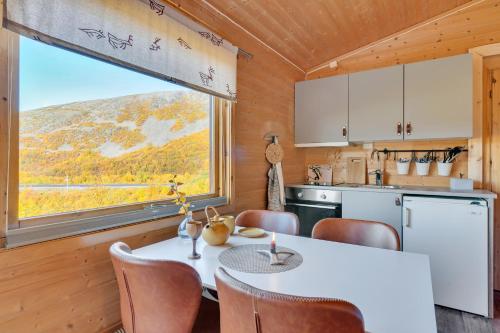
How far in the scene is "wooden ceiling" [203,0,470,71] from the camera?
223 centimetres

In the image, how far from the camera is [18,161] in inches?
47.3

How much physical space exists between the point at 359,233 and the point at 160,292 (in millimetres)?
1095

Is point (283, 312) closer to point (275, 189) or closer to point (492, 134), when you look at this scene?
point (275, 189)

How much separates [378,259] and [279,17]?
204 centimetres

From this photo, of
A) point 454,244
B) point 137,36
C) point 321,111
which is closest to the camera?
point 137,36

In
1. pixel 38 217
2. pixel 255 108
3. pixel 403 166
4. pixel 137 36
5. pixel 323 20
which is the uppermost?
pixel 323 20

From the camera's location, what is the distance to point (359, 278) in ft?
3.40

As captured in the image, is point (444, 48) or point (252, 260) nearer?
point (252, 260)

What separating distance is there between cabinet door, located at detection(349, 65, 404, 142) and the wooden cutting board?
0.35m

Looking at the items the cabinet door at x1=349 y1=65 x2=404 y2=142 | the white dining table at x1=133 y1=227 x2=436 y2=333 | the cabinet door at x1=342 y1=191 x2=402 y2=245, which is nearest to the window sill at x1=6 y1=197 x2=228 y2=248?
the white dining table at x1=133 y1=227 x2=436 y2=333

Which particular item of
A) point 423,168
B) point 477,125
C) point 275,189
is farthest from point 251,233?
point 477,125

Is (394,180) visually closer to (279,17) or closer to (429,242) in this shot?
(429,242)

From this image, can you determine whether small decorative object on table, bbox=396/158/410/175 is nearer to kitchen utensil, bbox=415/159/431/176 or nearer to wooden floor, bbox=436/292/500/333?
kitchen utensil, bbox=415/159/431/176

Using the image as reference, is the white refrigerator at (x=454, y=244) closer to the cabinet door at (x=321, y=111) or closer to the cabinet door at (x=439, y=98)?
the cabinet door at (x=439, y=98)
